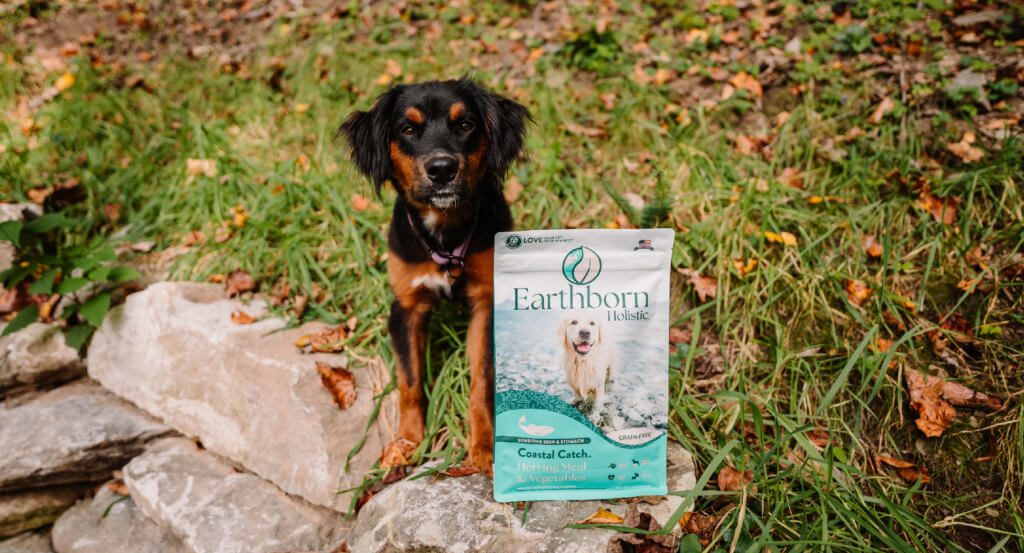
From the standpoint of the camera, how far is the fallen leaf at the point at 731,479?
188 cm

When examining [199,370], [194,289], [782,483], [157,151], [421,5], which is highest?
[421,5]

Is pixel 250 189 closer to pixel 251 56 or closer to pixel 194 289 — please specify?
pixel 194 289

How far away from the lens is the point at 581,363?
1776 millimetres

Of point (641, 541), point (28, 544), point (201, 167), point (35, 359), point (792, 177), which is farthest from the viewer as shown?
point (201, 167)

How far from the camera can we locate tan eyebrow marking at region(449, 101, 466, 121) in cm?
209

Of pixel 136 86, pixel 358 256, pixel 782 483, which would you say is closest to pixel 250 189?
pixel 358 256

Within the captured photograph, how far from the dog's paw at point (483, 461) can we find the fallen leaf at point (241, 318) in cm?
140

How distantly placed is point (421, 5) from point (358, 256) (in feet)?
10.3

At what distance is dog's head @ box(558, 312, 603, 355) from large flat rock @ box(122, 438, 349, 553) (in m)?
1.20

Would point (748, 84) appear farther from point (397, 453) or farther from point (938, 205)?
point (397, 453)

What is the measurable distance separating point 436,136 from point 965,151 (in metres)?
2.64

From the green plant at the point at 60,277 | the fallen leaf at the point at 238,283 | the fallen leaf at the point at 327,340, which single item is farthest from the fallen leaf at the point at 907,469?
the green plant at the point at 60,277

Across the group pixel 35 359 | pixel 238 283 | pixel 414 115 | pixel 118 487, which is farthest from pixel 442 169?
pixel 35 359

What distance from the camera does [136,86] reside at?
427cm
